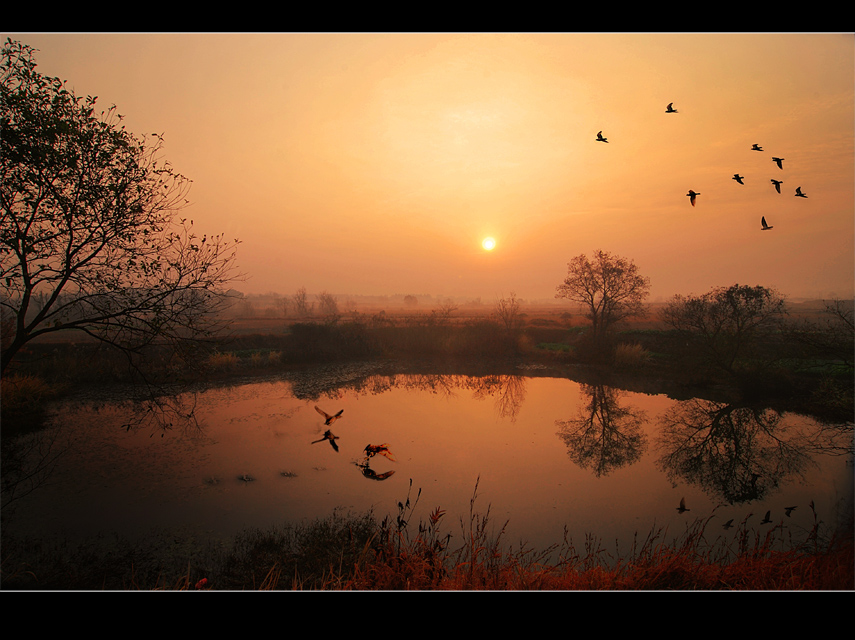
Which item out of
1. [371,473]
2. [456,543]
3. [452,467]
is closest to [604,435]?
[452,467]

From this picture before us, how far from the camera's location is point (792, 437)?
10.3 m

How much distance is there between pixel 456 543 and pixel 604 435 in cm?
705

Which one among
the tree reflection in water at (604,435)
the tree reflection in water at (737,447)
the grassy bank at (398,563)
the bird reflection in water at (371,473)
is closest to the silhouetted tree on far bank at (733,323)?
the tree reflection in water at (737,447)

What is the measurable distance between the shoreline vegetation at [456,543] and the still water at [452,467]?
16.5 inches

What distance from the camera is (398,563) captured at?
15.2 feet

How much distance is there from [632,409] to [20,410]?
1969 cm

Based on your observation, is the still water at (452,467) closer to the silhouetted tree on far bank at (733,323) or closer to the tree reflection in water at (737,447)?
the tree reflection in water at (737,447)

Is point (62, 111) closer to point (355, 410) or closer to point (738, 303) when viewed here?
point (355, 410)

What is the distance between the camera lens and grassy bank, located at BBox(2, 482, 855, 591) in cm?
445

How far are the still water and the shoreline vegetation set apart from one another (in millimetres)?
420

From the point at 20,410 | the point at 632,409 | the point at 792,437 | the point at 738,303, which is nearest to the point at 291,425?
the point at 20,410

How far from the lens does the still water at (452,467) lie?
6.57 metres

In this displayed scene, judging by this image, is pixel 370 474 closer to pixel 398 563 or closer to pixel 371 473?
pixel 371 473
